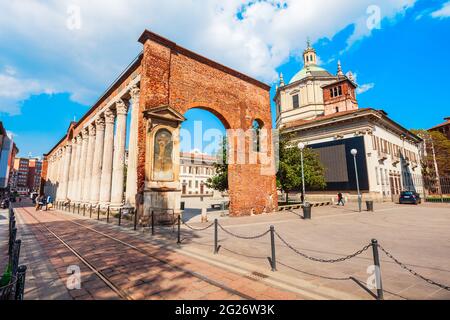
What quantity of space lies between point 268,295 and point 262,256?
7.20ft

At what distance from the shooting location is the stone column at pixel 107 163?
1655 centimetres

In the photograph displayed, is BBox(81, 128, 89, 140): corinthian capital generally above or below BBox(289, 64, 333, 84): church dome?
below

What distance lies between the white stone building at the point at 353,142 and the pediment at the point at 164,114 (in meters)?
18.2

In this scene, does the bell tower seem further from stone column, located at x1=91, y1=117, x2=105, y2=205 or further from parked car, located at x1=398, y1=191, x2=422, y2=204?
stone column, located at x1=91, y1=117, x2=105, y2=205

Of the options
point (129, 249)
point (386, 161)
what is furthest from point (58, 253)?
point (386, 161)

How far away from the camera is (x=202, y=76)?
14.4 meters

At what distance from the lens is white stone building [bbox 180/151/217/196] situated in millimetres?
60469

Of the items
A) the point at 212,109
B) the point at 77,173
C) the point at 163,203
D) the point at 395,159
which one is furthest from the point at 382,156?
the point at 77,173

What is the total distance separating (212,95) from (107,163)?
9.16 meters

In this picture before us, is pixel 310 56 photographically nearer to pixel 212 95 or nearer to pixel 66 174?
pixel 212 95

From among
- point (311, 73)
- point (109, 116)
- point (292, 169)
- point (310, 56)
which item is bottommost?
point (292, 169)

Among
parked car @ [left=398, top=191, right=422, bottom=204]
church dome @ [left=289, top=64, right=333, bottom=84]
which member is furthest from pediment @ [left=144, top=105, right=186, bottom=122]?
church dome @ [left=289, top=64, right=333, bottom=84]

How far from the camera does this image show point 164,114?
11562 mm

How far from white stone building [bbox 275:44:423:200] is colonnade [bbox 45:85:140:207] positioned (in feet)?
62.2
